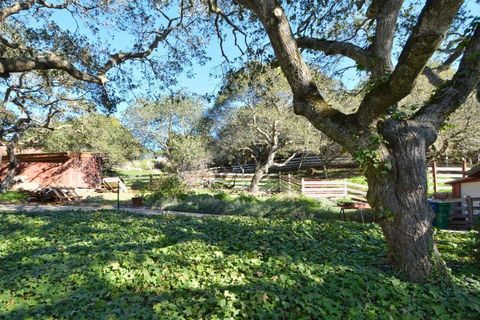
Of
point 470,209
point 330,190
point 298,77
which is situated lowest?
point 330,190

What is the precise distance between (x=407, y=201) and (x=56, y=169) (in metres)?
24.5

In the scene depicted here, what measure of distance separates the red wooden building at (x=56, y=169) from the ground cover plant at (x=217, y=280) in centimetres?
1879

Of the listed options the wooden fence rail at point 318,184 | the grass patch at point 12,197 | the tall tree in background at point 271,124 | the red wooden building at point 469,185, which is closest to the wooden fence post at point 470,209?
the red wooden building at point 469,185

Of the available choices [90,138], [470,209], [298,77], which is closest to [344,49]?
[298,77]

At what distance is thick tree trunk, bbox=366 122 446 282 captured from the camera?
4.36 m

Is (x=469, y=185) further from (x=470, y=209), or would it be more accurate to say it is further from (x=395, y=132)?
(x=395, y=132)

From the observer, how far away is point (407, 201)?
14.3 ft

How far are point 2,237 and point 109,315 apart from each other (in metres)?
4.79

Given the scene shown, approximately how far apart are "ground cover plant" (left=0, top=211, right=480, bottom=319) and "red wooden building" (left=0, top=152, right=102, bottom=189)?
1879 cm

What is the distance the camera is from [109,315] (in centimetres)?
320

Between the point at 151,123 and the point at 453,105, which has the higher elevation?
the point at 151,123

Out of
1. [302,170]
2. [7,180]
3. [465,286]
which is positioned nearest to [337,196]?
[465,286]

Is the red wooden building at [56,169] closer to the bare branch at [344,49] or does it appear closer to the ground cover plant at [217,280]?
the ground cover plant at [217,280]

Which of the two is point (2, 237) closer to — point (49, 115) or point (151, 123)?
point (49, 115)
